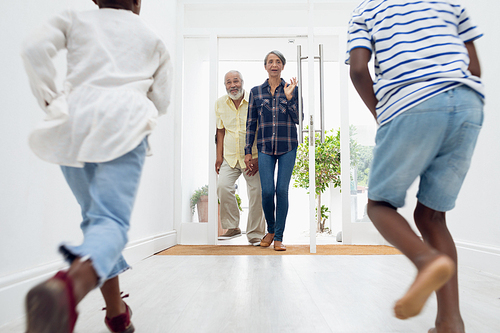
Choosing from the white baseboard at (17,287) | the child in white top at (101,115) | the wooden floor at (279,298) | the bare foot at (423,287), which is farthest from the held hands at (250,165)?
the bare foot at (423,287)

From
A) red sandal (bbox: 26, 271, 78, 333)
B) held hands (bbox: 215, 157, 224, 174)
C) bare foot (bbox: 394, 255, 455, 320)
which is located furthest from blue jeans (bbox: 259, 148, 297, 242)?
red sandal (bbox: 26, 271, 78, 333)

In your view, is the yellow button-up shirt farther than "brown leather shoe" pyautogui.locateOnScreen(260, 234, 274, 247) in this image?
Yes

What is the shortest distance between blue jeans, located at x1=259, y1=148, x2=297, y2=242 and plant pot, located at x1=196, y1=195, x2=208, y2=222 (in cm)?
74

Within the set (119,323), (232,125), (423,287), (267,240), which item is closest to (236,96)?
(232,125)

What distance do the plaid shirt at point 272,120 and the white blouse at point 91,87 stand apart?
6.41 ft

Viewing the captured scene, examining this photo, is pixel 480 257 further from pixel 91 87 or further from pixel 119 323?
pixel 91 87

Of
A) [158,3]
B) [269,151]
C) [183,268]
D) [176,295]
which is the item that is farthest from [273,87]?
[176,295]

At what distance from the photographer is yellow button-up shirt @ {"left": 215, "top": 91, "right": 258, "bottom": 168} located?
10.4 feet

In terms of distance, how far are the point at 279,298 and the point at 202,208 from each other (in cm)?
214

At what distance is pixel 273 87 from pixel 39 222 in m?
2.14

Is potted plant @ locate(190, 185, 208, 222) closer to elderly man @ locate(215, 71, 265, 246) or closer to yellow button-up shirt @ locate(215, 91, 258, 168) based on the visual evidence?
elderly man @ locate(215, 71, 265, 246)

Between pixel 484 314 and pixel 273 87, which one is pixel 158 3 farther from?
pixel 484 314

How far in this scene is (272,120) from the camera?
2900mm

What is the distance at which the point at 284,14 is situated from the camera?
367 cm
